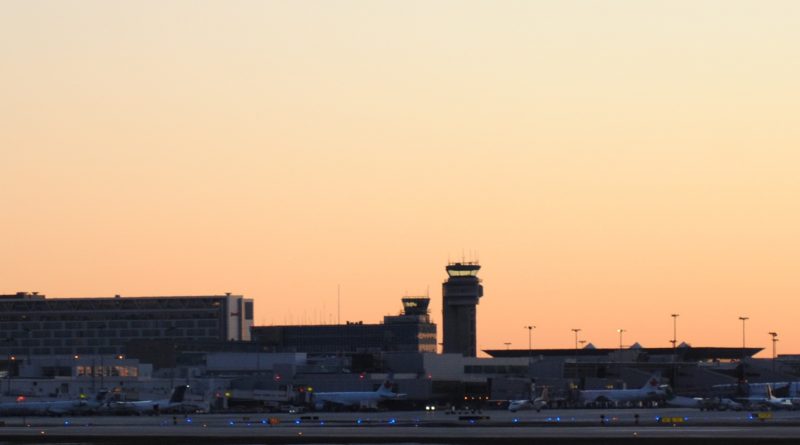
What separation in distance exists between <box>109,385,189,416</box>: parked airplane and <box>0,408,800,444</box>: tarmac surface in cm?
3499

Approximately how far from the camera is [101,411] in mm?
184625

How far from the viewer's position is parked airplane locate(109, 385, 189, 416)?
185125 millimetres

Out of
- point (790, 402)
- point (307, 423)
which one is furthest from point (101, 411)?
point (790, 402)

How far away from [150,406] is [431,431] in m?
74.8

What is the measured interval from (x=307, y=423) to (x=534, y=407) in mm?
48799

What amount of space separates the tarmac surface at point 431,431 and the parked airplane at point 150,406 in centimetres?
3499

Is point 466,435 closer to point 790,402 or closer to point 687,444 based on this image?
point 687,444

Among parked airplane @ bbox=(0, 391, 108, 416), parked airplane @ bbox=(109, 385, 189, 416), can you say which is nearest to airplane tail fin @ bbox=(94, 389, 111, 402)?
parked airplane @ bbox=(0, 391, 108, 416)

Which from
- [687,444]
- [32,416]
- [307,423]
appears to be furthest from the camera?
[32,416]

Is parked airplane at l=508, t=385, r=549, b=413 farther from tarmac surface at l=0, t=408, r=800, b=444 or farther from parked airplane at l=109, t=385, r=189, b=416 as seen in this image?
parked airplane at l=109, t=385, r=189, b=416

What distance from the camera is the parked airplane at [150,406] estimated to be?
185 meters

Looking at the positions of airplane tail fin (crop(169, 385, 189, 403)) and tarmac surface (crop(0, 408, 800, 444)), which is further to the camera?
airplane tail fin (crop(169, 385, 189, 403))

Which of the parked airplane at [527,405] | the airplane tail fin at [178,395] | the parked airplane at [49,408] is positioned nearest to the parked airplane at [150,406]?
the airplane tail fin at [178,395]

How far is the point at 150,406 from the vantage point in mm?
186875
